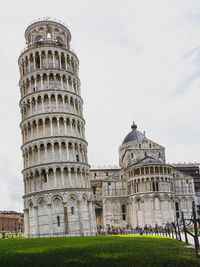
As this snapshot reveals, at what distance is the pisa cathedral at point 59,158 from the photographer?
44.2 m

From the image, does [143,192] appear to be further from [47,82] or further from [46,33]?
[46,33]

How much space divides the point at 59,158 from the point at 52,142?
252 cm

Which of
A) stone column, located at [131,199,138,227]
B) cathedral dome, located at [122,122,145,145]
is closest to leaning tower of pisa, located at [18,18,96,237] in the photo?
stone column, located at [131,199,138,227]

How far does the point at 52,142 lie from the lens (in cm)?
4597

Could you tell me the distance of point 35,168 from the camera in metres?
45.6

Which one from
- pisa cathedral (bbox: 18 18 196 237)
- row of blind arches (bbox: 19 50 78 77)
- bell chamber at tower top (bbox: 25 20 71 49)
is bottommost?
pisa cathedral (bbox: 18 18 196 237)

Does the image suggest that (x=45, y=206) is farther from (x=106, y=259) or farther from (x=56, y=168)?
(x=106, y=259)

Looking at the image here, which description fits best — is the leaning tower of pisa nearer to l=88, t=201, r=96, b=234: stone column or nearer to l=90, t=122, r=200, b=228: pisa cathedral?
l=88, t=201, r=96, b=234: stone column

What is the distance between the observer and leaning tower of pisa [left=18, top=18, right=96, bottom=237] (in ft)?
144

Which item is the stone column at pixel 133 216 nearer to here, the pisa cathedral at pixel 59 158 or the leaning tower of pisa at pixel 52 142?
the pisa cathedral at pixel 59 158

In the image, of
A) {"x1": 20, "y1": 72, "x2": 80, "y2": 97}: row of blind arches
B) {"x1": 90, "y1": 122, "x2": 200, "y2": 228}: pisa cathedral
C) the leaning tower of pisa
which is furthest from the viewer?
{"x1": 90, "y1": 122, "x2": 200, "y2": 228}: pisa cathedral

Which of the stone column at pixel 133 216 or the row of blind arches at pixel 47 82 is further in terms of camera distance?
the stone column at pixel 133 216

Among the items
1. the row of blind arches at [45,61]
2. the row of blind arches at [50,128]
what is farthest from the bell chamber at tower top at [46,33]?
the row of blind arches at [50,128]

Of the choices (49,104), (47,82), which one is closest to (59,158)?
(49,104)
